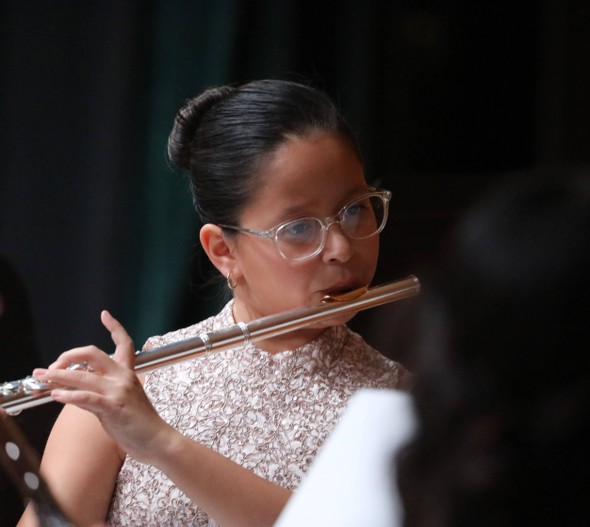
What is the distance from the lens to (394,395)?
50 cm

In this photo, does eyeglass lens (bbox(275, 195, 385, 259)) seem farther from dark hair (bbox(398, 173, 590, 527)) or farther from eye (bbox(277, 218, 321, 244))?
dark hair (bbox(398, 173, 590, 527))

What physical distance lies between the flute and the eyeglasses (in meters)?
0.05

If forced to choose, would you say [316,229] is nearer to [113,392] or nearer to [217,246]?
[217,246]

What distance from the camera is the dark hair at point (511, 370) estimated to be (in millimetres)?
374

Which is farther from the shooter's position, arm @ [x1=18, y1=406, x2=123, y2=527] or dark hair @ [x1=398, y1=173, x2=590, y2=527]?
arm @ [x1=18, y1=406, x2=123, y2=527]

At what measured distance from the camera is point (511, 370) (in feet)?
1.27

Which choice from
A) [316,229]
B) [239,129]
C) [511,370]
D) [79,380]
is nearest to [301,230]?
[316,229]

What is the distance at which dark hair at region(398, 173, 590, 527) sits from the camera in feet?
1.23

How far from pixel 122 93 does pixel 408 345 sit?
2.03ft

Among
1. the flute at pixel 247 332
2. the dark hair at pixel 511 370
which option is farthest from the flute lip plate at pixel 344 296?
the dark hair at pixel 511 370

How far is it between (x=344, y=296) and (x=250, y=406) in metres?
0.14

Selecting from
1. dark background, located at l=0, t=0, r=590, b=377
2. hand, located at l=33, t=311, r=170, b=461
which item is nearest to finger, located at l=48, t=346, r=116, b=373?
hand, located at l=33, t=311, r=170, b=461

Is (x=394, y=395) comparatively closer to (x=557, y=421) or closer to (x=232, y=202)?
(x=557, y=421)

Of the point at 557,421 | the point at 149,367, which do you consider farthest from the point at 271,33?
the point at 557,421
